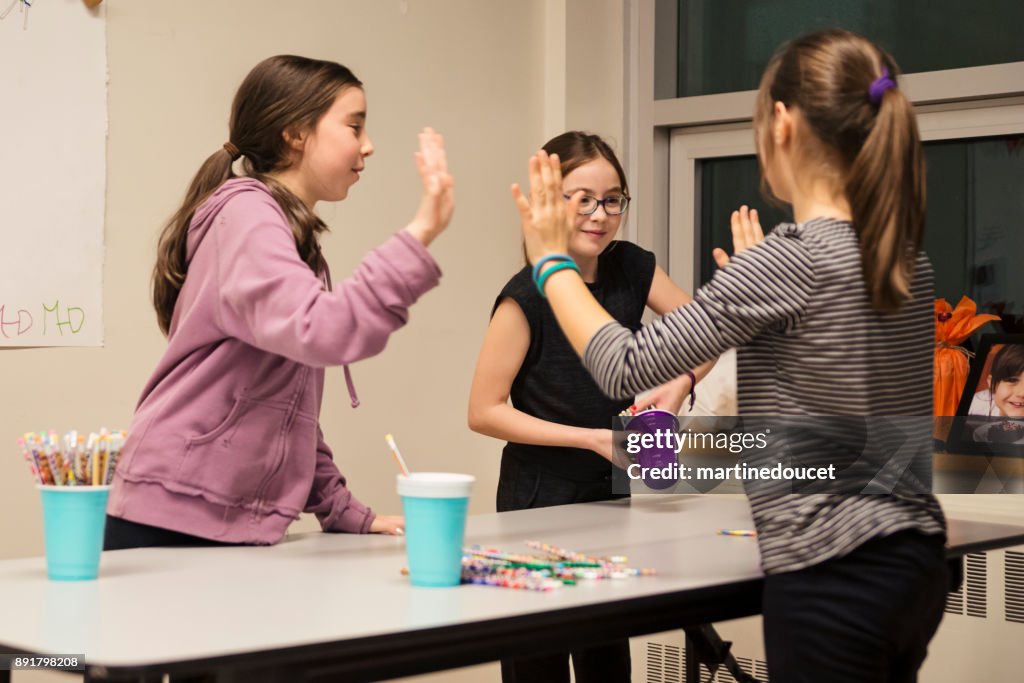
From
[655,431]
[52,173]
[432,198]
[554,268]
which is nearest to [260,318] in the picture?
[432,198]

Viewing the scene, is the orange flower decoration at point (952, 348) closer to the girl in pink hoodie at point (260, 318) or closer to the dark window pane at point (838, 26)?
the dark window pane at point (838, 26)

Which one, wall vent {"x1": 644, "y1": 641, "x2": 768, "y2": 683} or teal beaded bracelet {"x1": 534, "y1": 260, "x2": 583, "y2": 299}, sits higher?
teal beaded bracelet {"x1": 534, "y1": 260, "x2": 583, "y2": 299}

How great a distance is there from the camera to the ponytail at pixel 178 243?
5.32 ft

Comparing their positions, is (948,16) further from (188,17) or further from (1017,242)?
(188,17)

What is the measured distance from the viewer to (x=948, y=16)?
328 centimetres

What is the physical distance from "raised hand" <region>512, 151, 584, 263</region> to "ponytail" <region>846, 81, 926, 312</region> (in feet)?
1.21

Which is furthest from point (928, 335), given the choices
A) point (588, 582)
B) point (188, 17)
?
point (188, 17)

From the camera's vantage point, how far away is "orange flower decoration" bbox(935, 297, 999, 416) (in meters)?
3.06

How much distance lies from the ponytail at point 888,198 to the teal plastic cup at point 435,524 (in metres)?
0.52

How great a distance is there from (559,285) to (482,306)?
2.07m

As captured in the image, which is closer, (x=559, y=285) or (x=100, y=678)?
(x=100, y=678)

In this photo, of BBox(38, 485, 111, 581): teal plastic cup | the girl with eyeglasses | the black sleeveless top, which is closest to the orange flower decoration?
the girl with eyeglasses

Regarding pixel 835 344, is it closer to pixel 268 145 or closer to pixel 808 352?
pixel 808 352

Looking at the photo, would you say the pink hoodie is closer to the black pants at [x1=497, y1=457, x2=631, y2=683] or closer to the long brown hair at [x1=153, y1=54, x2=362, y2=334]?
the long brown hair at [x1=153, y1=54, x2=362, y2=334]
